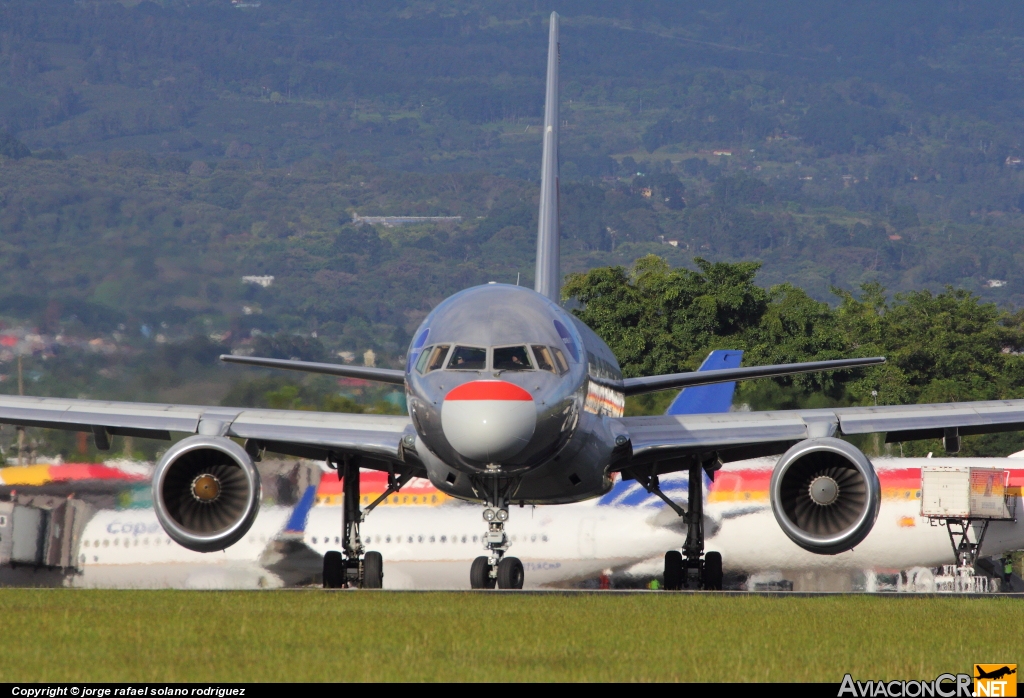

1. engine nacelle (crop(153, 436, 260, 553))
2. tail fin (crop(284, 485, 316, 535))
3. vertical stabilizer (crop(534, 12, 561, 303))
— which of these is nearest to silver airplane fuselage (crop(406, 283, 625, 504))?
engine nacelle (crop(153, 436, 260, 553))

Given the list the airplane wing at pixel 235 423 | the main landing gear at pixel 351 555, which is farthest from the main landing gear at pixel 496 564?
the main landing gear at pixel 351 555

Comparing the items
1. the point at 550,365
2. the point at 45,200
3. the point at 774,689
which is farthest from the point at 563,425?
the point at 45,200

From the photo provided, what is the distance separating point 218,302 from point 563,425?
36.8 metres

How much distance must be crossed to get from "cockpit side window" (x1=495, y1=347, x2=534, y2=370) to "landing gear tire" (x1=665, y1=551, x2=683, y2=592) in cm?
657

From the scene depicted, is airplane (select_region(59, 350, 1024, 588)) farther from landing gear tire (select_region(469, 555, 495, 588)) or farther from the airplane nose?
the airplane nose

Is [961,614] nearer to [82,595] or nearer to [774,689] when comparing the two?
[774,689]

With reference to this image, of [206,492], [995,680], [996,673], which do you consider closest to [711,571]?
[206,492]

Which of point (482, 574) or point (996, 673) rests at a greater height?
point (482, 574)

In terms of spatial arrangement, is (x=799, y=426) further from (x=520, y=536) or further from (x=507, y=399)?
(x=520, y=536)

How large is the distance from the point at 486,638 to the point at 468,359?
328 inches

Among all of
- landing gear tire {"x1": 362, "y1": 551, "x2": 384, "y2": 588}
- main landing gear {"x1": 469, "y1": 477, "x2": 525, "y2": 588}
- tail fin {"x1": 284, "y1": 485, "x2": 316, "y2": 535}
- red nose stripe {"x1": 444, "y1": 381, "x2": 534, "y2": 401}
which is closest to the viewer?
red nose stripe {"x1": 444, "y1": 381, "x2": 534, "y2": 401}

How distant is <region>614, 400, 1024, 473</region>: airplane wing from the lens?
24625 mm

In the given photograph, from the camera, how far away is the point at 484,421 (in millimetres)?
→ 21078

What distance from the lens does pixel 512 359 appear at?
22.1m
